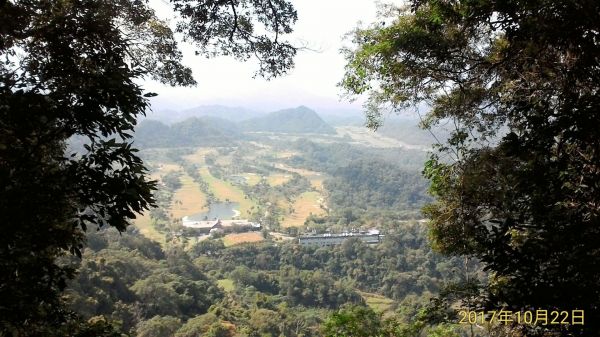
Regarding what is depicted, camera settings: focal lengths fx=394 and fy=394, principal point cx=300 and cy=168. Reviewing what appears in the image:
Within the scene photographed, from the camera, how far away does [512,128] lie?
3.13 metres

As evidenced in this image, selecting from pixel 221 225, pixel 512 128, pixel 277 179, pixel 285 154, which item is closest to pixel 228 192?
pixel 277 179

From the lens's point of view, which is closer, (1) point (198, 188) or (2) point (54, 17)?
(2) point (54, 17)

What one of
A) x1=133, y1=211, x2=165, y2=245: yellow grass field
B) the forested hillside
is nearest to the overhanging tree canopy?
the forested hillside

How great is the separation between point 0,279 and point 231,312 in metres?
16.9

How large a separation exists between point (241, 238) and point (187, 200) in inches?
715

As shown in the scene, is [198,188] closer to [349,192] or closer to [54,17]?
[349,192]

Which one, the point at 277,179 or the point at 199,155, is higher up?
the point at 199,155

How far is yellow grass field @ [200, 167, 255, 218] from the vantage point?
48312 millimetres

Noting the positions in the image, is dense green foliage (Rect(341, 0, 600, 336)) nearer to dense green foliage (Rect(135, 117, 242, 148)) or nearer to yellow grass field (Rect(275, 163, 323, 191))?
yellow grass field (Rect(275, 163, 323, 191))

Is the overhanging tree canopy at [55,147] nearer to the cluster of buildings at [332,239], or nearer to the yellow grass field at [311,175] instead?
the cluster of buildings at [332,239]

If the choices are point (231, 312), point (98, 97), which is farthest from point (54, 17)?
point (231, 312)

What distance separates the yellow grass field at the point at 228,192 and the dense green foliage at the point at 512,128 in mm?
40897

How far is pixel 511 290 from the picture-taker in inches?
69.0

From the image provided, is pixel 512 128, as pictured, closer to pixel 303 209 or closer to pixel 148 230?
pixel 148 230
